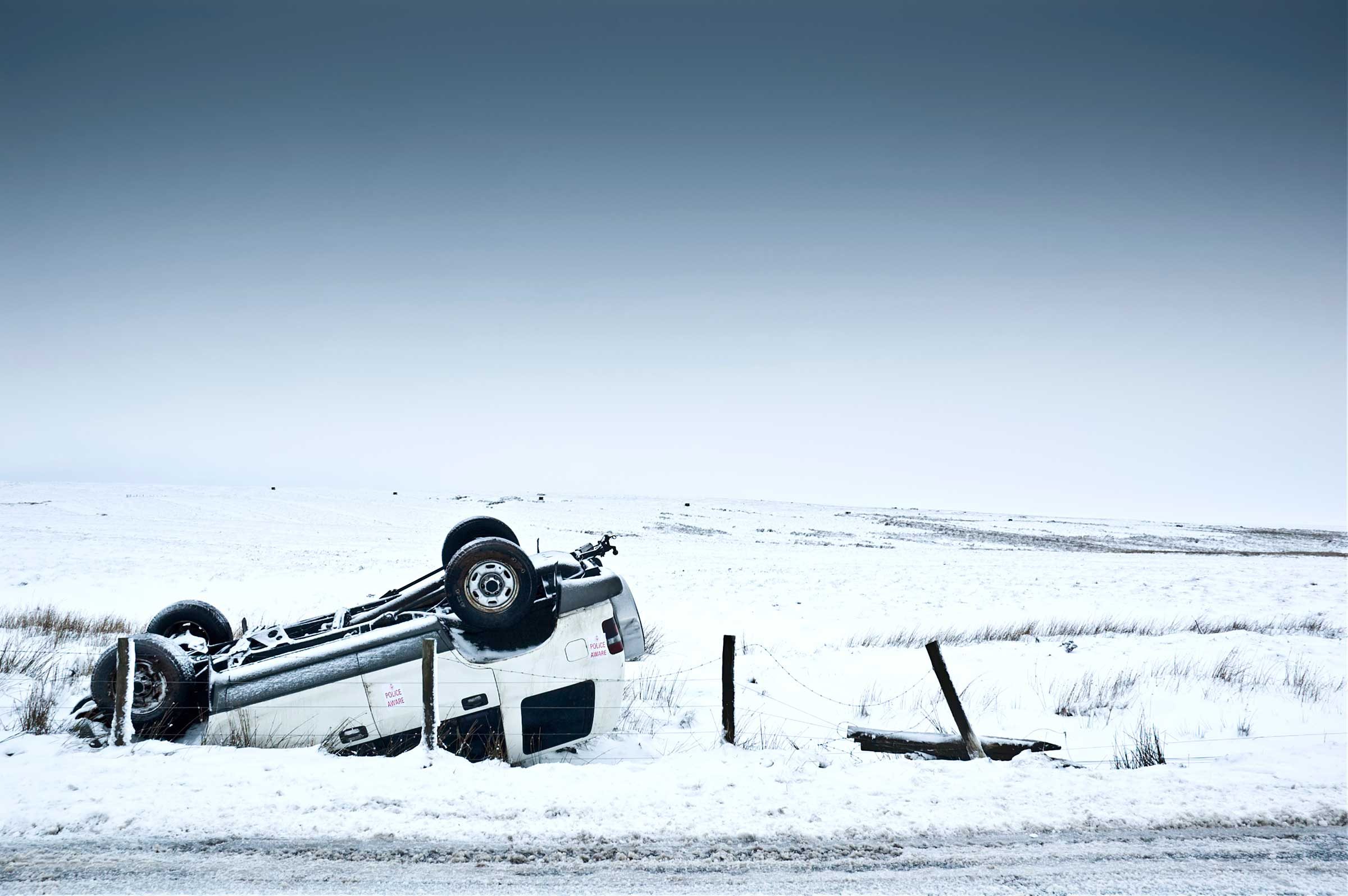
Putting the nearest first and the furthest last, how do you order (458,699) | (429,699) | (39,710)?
(429,699) < (458,699) < (39,710)

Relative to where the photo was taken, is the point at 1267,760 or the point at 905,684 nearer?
the point at 1267,760

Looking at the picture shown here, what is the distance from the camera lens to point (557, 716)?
19.0ft

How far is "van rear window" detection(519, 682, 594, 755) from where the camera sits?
5715 millimetres

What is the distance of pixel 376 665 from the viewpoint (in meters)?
5.51

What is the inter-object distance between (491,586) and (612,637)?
1101mm

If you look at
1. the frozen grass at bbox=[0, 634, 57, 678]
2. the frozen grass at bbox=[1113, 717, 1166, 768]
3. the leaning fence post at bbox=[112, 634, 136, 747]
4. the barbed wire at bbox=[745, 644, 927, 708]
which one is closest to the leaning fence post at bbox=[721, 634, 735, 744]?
the barbed wire at bbox=[745, 644, 927, 708]

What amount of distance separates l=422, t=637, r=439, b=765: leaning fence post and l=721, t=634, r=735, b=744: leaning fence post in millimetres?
2486

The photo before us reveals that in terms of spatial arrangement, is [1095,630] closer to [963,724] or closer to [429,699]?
[963,724]

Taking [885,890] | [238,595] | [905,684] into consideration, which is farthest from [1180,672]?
[238,595]

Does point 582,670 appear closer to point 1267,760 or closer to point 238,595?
point 1267,760

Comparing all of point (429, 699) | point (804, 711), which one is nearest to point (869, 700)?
point (804, 711)

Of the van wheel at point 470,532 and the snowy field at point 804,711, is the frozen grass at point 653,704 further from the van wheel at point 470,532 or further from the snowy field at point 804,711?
the van wheel at point 470,532

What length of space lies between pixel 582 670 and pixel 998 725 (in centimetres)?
496

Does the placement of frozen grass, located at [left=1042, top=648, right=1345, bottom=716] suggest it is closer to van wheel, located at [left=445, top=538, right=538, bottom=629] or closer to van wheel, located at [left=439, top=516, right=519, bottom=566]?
van wheel, located at [left=445, top=538, right=538, bottom=629]
